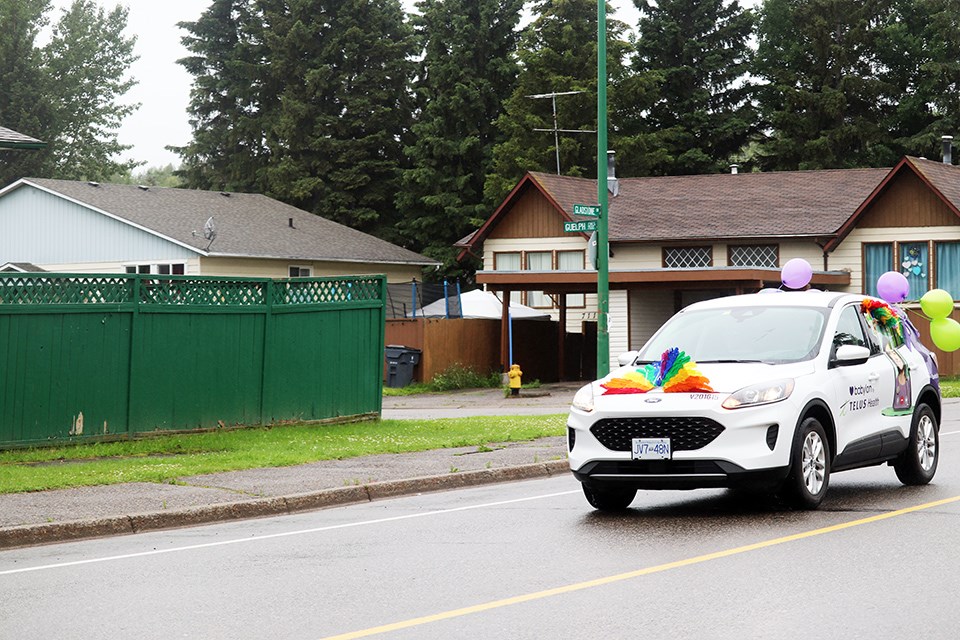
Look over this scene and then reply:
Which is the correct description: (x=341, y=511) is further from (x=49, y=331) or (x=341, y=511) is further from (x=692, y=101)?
(x=692, y=101)

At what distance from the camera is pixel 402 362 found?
38.5 meters

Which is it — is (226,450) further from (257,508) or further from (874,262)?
(874,262)

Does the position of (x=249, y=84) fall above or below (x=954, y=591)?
above

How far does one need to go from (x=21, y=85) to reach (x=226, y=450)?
55.8 meters

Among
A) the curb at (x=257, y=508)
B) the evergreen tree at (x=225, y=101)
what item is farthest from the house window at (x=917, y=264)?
the evergreen tree at (x=225, y=101)

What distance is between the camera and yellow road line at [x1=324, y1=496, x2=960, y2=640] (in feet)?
24.5

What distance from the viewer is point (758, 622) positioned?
7.37 meters

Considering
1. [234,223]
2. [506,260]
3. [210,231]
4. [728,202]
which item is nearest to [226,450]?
[210,231]

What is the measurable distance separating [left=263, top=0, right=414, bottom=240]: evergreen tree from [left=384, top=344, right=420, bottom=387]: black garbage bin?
24678mm

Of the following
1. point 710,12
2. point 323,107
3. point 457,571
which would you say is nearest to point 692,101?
point 710,12

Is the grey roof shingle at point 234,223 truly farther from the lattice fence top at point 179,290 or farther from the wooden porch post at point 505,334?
the lattice fence top at point 179,290

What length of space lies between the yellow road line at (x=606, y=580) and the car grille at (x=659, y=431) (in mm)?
1136

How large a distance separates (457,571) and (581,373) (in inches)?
1344

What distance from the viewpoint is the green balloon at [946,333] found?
16.6m
